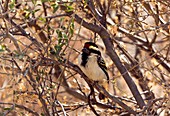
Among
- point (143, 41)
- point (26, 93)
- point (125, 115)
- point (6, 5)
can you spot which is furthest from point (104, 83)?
point (6, 5)

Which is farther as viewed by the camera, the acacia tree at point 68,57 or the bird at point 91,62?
the bird at point 91,62

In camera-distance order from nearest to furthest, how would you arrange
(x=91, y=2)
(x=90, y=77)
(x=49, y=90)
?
1. (x=49, y=90)
2. (x=91, y=2)
3. (x=90, y=77)

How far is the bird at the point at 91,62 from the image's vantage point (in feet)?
14.1

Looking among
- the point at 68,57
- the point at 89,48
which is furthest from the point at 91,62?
the point at 68,57

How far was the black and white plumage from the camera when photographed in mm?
4289

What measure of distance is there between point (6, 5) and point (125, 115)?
1637 mm

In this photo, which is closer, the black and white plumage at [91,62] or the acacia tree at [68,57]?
the acacia tree at [68,57]

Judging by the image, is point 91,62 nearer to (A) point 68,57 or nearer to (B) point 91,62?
(B) point 91,62

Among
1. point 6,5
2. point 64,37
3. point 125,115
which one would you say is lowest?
point 125,115

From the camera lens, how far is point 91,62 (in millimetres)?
4402

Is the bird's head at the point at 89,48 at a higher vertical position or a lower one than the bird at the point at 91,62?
higher

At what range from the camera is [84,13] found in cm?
432

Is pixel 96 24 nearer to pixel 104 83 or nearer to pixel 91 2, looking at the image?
pixel 91 2

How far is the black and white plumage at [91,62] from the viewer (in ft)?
14.1
